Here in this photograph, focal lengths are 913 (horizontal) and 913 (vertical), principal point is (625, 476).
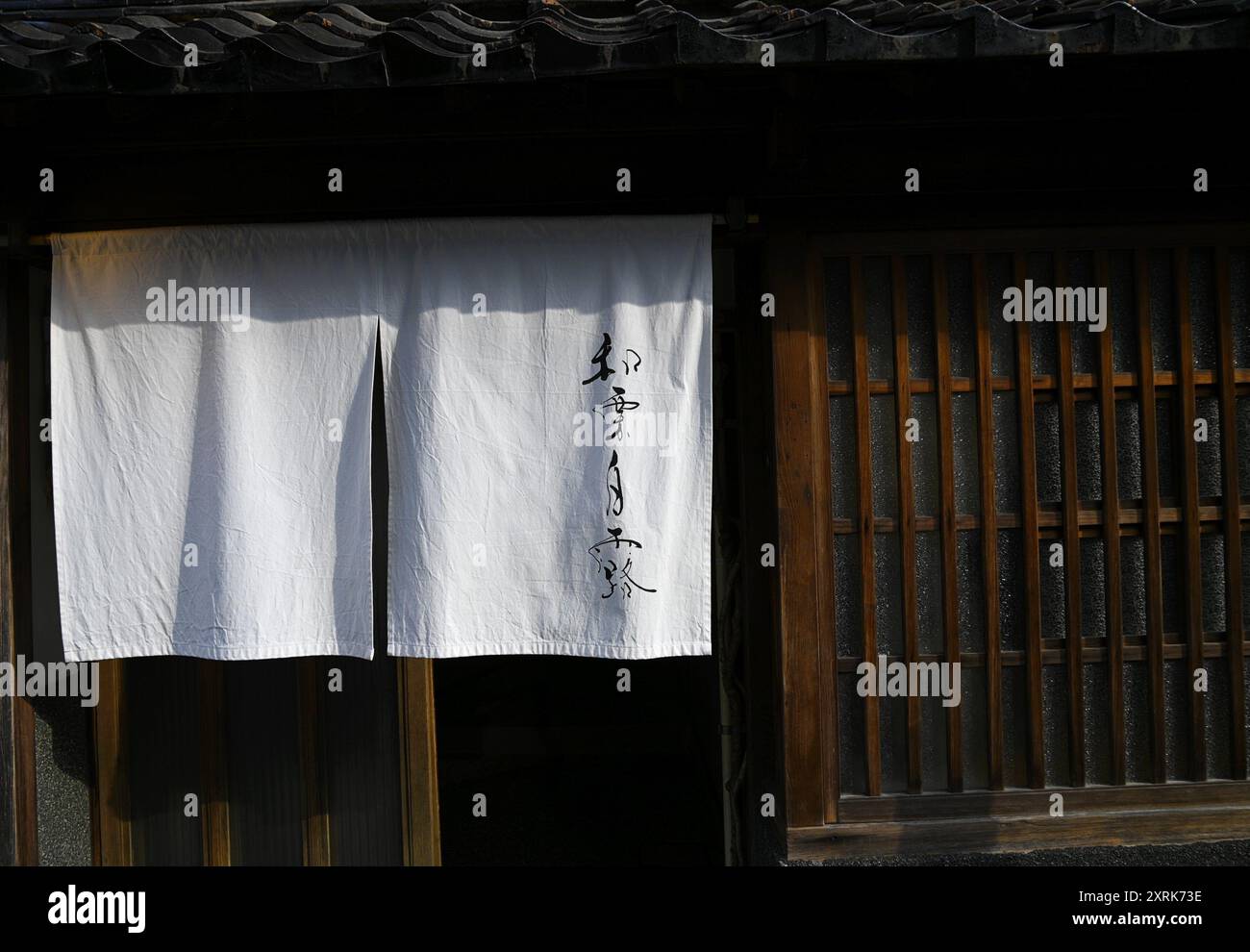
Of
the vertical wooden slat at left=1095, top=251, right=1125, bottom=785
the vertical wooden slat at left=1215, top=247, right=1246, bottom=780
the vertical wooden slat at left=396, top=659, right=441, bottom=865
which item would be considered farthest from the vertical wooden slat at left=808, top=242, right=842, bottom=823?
the vertical wooden slat at left=396, top=659, right=441, bottom=865

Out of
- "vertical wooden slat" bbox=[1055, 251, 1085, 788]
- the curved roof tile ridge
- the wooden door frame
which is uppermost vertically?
the curved roof tile ridge

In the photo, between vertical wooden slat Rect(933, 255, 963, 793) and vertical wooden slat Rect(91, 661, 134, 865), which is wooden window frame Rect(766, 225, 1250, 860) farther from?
vertical wooden slat Rect(91, 661, 134, 865)

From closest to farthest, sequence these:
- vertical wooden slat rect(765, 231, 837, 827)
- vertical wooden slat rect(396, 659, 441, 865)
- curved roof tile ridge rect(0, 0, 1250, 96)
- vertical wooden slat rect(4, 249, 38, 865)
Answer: curved roof tile ridge rect(0, 0, 1250, 96), vertical wooden slat rect(765, 231, 837, 827), vertical wooden slat rect(4, 249, 38, 865), vertical wooden slat rect(396, 659, 441, 865)

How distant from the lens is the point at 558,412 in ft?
12.6

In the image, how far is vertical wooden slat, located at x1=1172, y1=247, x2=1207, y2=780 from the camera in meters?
3.93

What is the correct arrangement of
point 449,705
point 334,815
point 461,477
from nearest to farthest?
point 461,477 → point 334,815 → point 449,705

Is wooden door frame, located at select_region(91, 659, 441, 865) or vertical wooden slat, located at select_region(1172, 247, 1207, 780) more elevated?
vertical wooden slat, located at select_region(1172, 247, 1207, 780)

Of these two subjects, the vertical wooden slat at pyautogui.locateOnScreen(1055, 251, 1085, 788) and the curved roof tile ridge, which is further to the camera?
the vertical wooden slat at pyautogui.locateOnScreen(1055, 251, 1085, 788)

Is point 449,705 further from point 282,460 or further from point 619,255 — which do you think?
point 619,255

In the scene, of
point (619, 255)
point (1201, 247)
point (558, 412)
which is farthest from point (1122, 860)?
point (619, 255)

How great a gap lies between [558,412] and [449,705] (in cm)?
591

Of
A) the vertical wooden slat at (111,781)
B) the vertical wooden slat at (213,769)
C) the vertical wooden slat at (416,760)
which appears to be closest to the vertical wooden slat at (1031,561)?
the vertical wooden slat at (416,760)

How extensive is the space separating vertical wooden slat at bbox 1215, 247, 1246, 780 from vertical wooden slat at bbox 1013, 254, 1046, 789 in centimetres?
84

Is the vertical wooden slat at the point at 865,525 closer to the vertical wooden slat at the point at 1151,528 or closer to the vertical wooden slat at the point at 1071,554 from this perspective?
the vertical wooden slat at the point at 1071,554
